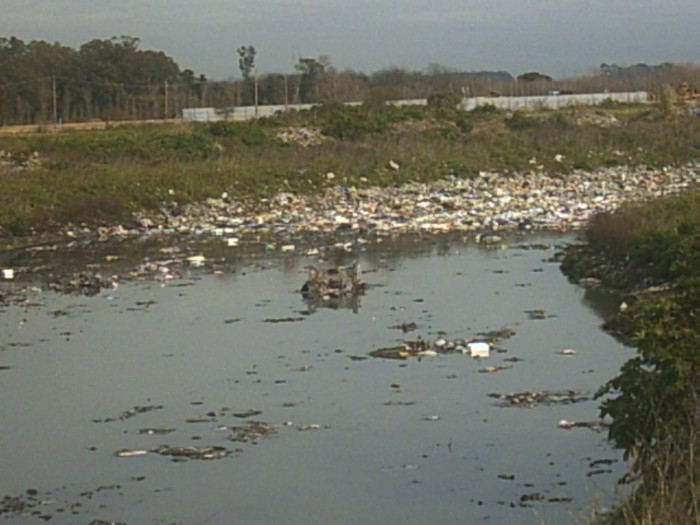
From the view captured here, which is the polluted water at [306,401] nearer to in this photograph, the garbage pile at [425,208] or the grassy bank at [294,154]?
the garbage pile at [425,208]

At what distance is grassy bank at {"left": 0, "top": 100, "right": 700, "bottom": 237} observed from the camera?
2156 centimetres

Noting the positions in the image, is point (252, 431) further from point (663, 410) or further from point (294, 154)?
point (294, 154)

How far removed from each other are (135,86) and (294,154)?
72.3 ft

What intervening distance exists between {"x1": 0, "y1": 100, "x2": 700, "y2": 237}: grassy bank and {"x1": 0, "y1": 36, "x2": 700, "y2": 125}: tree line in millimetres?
10360

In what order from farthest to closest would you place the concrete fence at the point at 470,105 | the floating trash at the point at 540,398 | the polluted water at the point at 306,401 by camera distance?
the concrete fence at the point at 470,105, the floating trash at the point at 540,398, the polluted water at the point at 306,401

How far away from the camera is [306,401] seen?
327 inches

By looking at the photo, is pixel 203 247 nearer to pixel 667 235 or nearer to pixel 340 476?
pixel 667 235

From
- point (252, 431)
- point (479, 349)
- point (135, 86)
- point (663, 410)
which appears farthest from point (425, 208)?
point (135, 86)

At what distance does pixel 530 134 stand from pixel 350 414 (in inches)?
1045

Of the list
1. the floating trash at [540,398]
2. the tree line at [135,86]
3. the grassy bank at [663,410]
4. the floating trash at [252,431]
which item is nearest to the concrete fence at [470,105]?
the tree line at [135,86]

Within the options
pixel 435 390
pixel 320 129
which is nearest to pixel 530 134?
pixel 320 129

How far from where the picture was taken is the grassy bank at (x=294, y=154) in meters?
21.6

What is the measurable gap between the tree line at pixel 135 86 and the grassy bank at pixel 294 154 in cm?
1036

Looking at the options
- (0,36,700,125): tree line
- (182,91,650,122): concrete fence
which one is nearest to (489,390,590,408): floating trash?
(182,91,650,122): concrete fence
